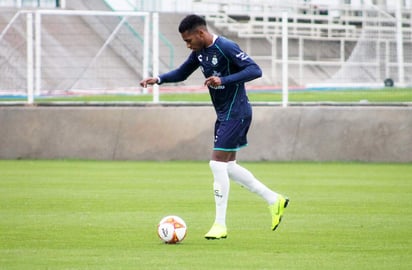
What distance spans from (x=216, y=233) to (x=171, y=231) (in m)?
0.58

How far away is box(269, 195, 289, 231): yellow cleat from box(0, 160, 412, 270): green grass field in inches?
4.8

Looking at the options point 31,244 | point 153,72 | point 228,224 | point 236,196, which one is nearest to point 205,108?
point 153,72

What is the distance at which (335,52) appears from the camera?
2380 cm

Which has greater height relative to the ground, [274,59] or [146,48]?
[146,48]

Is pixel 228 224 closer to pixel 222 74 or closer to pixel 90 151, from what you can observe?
pixel 222 74

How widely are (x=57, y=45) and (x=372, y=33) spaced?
243 inches

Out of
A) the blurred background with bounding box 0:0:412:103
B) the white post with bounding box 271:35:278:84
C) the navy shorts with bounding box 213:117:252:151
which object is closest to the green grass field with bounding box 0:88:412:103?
the blurred background with bounding box 0:0:412:103

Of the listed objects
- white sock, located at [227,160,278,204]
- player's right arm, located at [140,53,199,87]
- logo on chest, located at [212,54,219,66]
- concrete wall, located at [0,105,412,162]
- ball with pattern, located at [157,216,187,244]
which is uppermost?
logo on chest, located at [212,54,219,66]

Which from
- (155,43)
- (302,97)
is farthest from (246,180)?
(302,97)

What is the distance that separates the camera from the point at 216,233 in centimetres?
1077

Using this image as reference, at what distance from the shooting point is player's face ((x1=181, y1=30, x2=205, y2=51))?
11180 mm

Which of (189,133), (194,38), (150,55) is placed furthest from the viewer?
(150,55)

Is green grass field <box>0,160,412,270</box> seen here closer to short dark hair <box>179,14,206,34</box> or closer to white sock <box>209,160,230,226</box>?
white sock <box>209,160,230,226</box>

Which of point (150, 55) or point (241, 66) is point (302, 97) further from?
point (241, 66)
